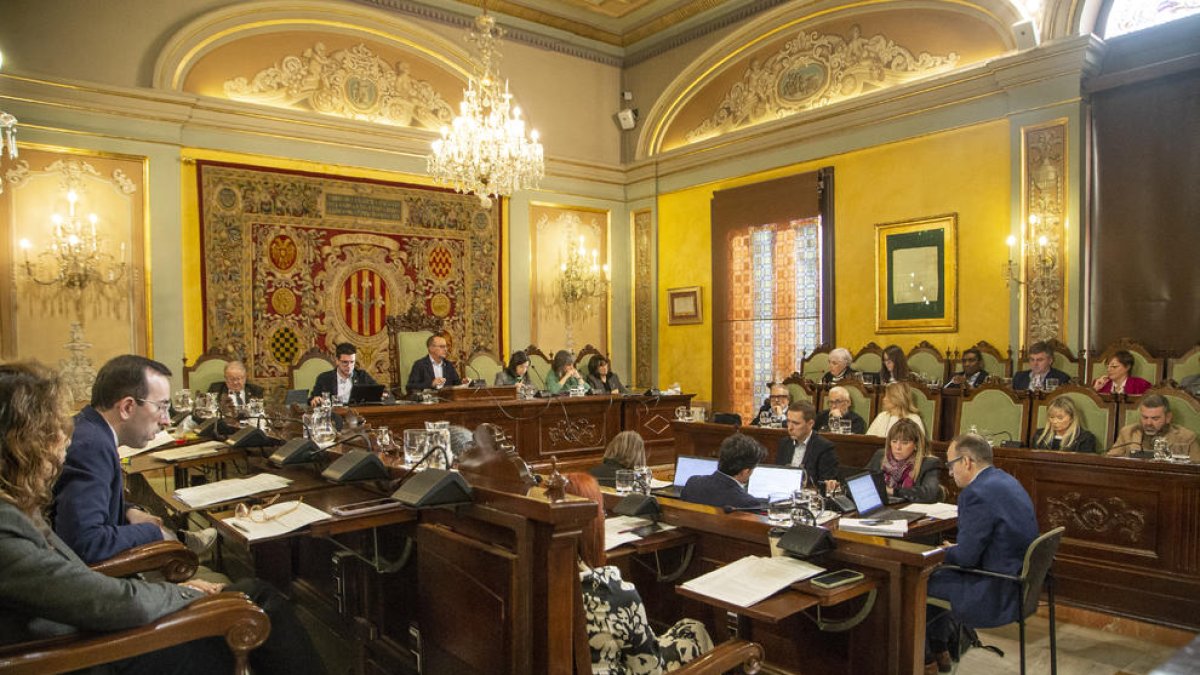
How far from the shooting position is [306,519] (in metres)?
2.32

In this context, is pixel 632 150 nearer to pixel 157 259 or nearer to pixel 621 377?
pixel 621 377

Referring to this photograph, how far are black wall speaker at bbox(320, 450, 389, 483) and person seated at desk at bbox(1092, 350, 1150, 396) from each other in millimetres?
5685

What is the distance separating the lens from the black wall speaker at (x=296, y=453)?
308 cm

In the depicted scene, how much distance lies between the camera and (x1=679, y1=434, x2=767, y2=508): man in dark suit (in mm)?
3162

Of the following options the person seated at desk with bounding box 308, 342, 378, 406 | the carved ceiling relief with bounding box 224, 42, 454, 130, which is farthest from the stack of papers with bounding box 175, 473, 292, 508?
the carved ceiling relief with bounding box 224, 42, 454, 130

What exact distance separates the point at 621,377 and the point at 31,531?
953 centimetres

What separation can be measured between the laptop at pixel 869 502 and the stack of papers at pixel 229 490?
235 cm

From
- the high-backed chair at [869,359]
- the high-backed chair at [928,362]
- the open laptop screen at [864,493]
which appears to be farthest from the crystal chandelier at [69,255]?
the high-backed chair at [928,362]

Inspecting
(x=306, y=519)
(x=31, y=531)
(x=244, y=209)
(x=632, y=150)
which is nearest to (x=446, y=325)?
(x=244, y=209)

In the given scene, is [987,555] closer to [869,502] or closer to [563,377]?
[869,502]

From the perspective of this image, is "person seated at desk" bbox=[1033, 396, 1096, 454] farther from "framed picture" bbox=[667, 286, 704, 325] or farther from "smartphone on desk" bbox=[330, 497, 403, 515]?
"framed picture" bbox=[667, 286, 704, 325]

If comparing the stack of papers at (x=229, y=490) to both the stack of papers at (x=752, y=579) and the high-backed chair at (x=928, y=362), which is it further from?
the high-backed chair at (x=928, y=362)

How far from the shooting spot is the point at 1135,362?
21.2ft

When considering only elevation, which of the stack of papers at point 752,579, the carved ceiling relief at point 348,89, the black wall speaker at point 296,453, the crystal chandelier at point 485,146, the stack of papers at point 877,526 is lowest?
the stack of papers at point 877,526
